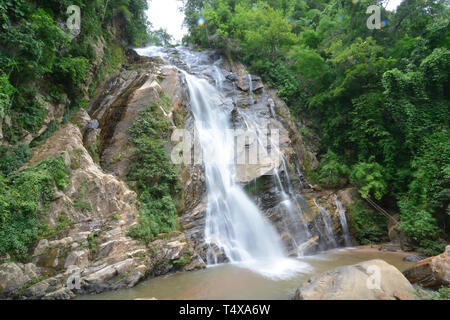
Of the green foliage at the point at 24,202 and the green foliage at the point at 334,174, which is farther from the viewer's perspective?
the green foliage at the point at 334,174

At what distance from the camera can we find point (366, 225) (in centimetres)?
1170

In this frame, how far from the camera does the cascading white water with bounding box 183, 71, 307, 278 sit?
29.3 ft

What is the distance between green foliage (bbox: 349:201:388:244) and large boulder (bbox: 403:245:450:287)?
5418mm

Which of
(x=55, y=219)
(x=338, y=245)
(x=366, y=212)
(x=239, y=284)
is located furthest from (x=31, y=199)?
(x=366, y=212)

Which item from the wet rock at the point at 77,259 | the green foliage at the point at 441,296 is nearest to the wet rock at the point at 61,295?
the wet rock at the point at 77,259

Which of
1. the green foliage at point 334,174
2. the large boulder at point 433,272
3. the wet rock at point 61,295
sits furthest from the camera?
the green foliage at point 334,174

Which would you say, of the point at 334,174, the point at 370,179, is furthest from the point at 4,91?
the point at 370,179

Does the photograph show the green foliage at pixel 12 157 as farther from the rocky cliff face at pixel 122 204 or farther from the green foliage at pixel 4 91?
the green foliage at pixel 4 91

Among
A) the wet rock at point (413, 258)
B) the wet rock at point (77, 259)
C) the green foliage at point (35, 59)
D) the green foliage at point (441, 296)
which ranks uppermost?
the green foliage at point (35, 59)

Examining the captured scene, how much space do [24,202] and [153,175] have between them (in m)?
3.97

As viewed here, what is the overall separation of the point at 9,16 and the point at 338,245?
607 inches

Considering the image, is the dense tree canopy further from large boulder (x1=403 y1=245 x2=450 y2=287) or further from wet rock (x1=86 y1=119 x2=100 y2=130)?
wet rock (x1=86 y1=119 x2=100 y2=130)

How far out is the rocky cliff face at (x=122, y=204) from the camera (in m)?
6.10

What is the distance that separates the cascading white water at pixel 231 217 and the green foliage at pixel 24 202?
537 cm
